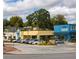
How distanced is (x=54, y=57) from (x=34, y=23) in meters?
0.46

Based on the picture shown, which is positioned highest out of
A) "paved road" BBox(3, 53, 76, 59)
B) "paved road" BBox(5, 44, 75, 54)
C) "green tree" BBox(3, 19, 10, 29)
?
"green tree" BBox(3, 19, 10, 29)

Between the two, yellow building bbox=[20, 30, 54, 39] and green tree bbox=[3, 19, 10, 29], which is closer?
green tree bbox=[3, 19, 10, 29]

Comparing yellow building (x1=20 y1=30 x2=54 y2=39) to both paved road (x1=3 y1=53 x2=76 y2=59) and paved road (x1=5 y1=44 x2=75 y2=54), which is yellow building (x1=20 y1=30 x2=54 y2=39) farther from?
paved road (x1=3 y1=53 x2=76 y2=59)

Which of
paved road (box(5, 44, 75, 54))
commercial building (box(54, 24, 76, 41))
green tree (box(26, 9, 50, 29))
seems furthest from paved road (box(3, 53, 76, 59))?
green tree (box(26, 9, 50, 29))

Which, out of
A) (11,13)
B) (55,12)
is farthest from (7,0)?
(55,12)

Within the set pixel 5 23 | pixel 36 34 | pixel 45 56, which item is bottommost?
pixel 45 56

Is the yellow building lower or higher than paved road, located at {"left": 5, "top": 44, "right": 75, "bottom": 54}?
higher

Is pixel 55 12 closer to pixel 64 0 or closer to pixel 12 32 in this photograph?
pixel 64 0

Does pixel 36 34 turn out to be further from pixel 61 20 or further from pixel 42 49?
pixel 61 20

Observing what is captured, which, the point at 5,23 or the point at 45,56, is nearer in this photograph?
the point at 5,23

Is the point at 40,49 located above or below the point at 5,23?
below

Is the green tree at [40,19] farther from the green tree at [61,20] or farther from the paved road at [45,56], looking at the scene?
the paved road at [45,56]

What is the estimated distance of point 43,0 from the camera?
2.49 metres

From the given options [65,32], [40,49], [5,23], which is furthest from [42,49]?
[5,23]
